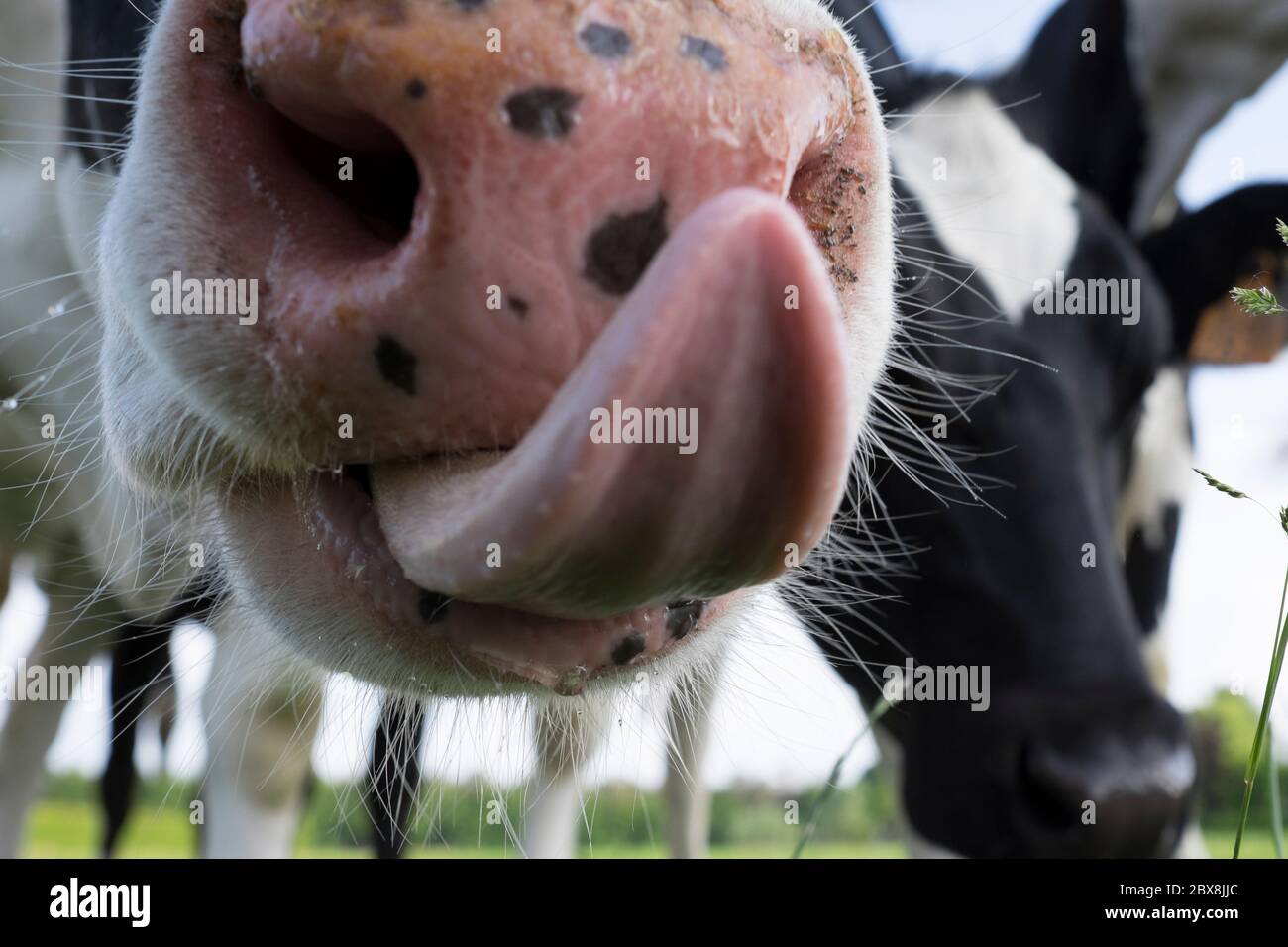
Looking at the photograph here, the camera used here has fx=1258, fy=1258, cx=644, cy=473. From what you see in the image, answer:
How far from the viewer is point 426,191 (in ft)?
1.67

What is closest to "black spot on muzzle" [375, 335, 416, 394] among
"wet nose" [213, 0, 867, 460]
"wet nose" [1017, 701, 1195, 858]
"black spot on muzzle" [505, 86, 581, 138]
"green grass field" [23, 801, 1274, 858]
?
"wet nose" [213, 0, 867, 460]

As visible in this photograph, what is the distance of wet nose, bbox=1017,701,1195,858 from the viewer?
4.47 ft

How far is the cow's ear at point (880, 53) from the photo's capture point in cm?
136

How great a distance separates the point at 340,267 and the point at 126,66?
541 mm

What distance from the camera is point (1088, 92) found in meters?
2.11

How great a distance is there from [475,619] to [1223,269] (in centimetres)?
182

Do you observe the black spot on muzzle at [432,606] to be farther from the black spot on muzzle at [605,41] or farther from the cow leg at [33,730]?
the cow leg at [33,730]

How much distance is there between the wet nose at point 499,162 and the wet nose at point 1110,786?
3.38 feet

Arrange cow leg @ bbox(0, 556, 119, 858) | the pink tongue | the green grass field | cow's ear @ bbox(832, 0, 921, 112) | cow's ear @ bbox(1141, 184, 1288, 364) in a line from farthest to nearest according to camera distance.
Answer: the green grass field → cow leg @ bbox(0, 556, 119, 858) → cow's ear @ bbox(1141, 184, 1288, 364) → cow's ear @ bbox(832, 0, 921, 112) → the pink tongue

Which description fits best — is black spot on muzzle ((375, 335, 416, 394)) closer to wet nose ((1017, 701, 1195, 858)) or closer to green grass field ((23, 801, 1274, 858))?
wet nose ((1017, 701, 1195, 858))

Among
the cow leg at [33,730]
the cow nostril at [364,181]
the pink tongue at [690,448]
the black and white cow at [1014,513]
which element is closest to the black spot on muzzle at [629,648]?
the pink tongue at [690,448]
